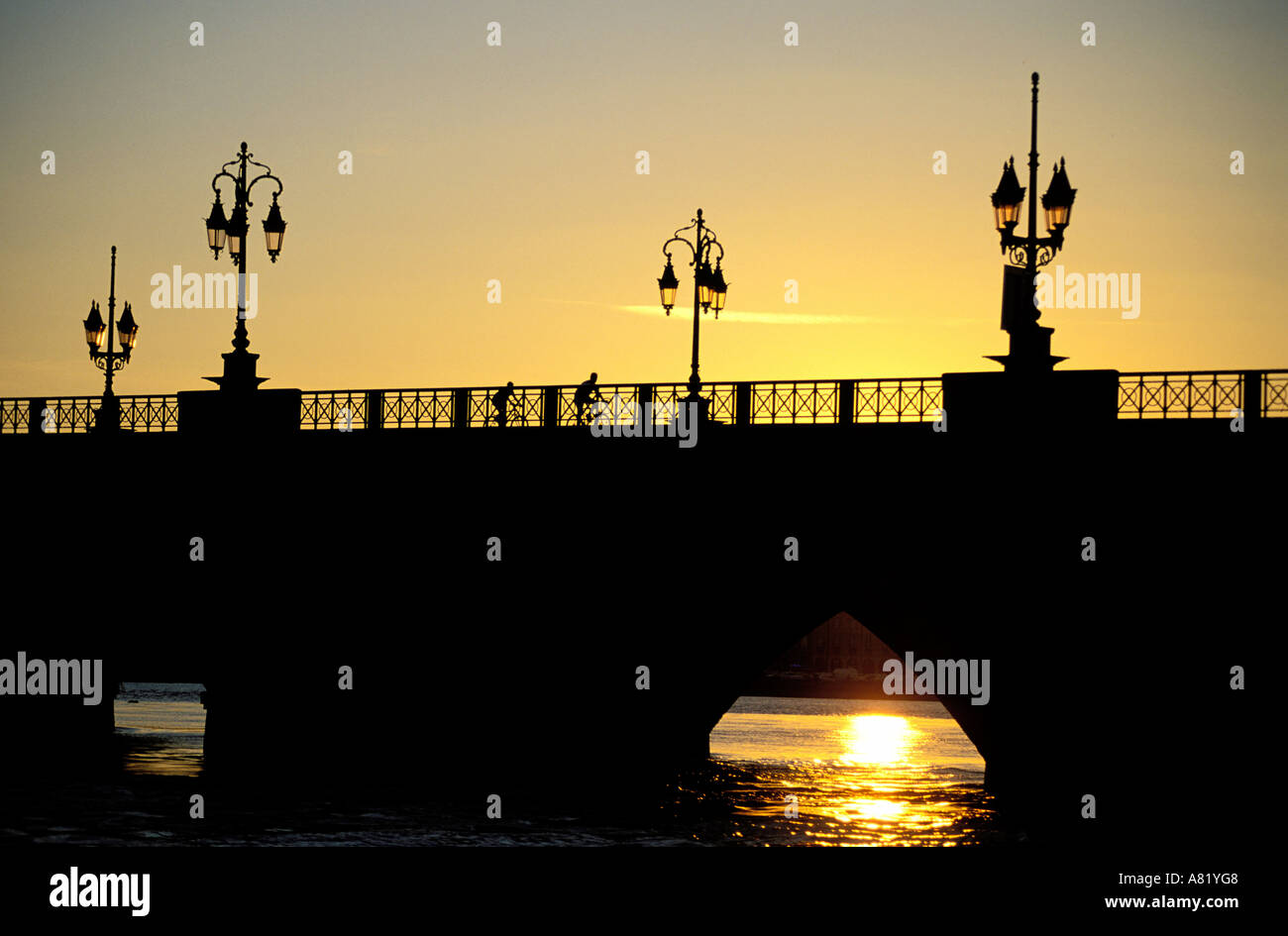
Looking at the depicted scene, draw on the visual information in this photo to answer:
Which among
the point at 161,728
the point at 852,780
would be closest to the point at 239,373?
the point at 852,780

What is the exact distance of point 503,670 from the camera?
97.9 feet

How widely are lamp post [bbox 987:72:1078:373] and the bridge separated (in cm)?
123

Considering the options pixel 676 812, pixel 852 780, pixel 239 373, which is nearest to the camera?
pixel 239 373

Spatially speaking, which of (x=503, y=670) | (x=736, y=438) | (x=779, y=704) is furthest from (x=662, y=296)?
(x=779, y=704)

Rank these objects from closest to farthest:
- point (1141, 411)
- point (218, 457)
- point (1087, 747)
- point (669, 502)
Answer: point (1141, 411) < point (1087, 747) < point (669, 502) < point (218, 457)

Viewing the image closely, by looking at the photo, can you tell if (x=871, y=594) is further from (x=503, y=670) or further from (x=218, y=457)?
(x=218, y=457)

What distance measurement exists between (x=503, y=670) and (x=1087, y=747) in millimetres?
10098

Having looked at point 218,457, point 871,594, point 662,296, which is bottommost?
point 871,594

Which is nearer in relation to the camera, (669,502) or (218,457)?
(669,502)

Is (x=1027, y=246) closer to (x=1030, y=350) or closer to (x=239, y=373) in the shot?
(x=1030, y=350)

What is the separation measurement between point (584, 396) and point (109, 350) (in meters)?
9.82

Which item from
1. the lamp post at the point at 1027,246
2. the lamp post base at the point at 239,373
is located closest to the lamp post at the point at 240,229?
the lamp post base at the point at 239,373

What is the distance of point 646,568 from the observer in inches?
1132

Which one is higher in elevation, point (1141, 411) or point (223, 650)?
point (1141, 411)
